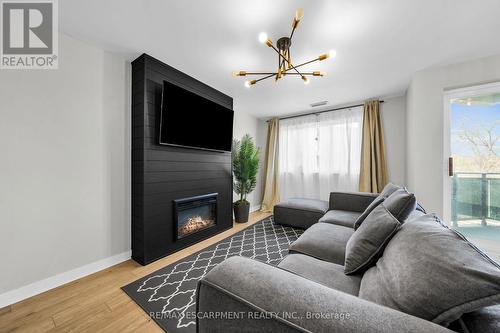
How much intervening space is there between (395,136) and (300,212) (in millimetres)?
2303

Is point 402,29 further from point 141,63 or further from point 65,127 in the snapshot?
point 65,127

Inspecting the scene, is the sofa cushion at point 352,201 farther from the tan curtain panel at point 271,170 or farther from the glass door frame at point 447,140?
the tan curtain panel at point 271,170

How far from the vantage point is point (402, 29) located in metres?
1.75

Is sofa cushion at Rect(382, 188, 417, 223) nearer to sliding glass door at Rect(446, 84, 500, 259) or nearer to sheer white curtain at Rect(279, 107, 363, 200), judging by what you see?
sliding glass door at Rect(446, 84, 500, 259)

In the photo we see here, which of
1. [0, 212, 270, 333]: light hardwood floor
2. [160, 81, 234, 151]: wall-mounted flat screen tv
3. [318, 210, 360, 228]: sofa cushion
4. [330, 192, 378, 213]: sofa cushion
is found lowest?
[0, 212, 270, 333]: light hardwood floor

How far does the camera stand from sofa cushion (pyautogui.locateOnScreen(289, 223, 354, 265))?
140 cm

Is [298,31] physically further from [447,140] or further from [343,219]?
[447,140]

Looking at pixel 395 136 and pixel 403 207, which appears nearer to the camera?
pixel 403 207

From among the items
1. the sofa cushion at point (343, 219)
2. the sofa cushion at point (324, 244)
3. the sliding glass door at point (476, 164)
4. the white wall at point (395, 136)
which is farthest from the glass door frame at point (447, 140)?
the sofa cushion at point (324, 244)

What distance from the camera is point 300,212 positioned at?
3193 millimetres

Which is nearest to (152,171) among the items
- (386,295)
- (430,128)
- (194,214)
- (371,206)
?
(194,214)

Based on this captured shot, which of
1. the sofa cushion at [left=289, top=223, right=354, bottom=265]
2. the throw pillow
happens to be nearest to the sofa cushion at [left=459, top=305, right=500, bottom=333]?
the sofa cushion at [left=289, top=223, right=354, bottom=265]

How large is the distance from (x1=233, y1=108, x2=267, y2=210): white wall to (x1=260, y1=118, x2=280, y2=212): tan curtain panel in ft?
Result: 0.69

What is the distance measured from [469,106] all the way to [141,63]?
13.6 feet
